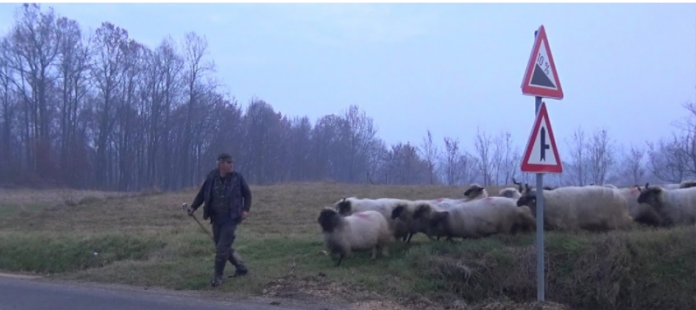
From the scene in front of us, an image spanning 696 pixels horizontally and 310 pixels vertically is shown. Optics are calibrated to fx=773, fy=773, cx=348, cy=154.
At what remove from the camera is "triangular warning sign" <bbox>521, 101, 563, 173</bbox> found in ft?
31.5

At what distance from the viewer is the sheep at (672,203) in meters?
15.8

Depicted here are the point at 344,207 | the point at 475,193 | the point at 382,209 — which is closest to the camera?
the point at 382,209

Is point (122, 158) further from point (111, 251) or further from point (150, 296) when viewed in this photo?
point (150, 296)

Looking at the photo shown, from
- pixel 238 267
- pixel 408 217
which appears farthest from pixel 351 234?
pixel 238 267

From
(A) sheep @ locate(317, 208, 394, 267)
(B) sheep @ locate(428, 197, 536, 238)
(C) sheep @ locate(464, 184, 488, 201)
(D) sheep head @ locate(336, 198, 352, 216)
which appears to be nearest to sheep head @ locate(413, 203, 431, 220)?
A: (B) sheep @ locate(428, 197, 536, 238)

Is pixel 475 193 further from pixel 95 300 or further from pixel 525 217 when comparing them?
pixel 95 300

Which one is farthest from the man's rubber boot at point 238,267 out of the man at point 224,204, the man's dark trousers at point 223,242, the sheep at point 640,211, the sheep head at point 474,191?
the sheep at point 640,211

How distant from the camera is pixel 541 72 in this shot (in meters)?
9.79

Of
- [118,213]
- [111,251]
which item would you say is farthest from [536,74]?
[118,213]

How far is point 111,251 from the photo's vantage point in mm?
20859

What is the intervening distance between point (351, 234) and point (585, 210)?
15.7ft

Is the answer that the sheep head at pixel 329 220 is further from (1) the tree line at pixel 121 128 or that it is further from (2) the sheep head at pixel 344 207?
(1) the tree line at pixel 121 128

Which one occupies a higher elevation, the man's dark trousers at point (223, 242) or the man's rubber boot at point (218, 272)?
the man's dark trousers at point (223, 242)

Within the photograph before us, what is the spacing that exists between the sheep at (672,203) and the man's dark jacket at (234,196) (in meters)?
8.37
